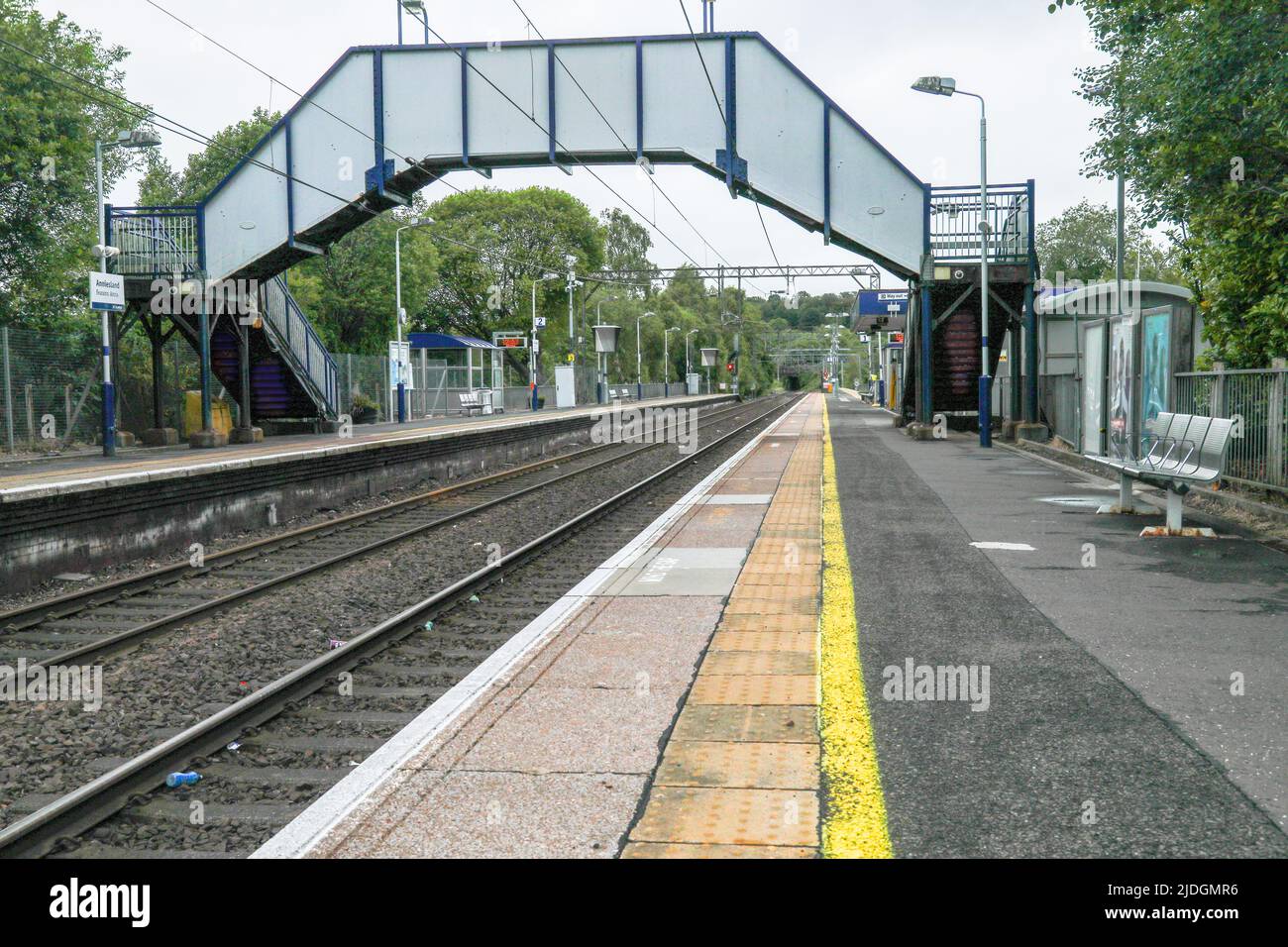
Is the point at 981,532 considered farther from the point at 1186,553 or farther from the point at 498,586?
the point at 498,586

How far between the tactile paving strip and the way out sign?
1738cm

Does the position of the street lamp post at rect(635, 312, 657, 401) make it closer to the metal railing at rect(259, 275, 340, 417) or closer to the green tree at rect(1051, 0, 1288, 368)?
the metal railing at rect(259, 275, 340, 417)

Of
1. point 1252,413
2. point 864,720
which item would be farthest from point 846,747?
point 1252,413

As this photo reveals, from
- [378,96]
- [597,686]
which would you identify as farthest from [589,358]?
[597,686]

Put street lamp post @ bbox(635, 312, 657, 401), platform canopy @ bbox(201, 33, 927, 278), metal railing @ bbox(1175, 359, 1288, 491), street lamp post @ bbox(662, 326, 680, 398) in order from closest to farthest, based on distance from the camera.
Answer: metal railing @ bbox(1175, 359, 1288, 491) < platform canopy @ bbox(201, 33, 927, 278) < street lamp post @ bbox(635, 312, 657, 401) < street lamp post @ bbox(662, 326, 680, 398)

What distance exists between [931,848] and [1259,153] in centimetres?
1115

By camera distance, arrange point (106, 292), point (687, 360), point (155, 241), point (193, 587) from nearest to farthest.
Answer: point (193, 587), point (106, 292), point (155, 241), point (687, 360)

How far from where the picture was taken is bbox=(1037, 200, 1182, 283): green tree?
7862 cm

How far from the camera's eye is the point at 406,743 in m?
4.87

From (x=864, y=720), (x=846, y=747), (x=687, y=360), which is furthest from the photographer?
(x=687, y=360)

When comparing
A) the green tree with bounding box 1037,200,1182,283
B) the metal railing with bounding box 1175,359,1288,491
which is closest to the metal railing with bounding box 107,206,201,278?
the metal railing with bounding box 1175,359,1288,491

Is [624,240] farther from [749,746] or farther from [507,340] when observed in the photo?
[749,746]

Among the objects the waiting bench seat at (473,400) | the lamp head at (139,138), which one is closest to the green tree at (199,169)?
the waiting bench seat at (473,400)

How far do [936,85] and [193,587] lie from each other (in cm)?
1962
